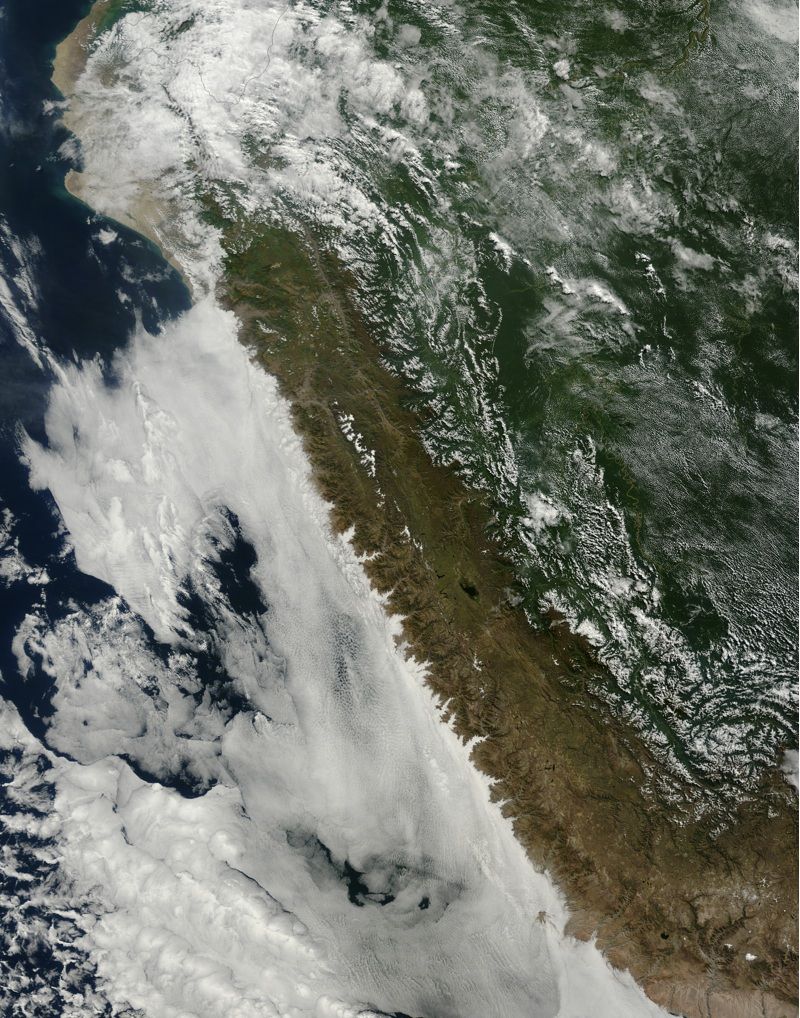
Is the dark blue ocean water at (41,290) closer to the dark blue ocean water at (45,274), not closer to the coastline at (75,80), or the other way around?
the dark blue ocean water at (45,274)

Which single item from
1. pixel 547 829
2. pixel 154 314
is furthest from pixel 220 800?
pixel 154 314

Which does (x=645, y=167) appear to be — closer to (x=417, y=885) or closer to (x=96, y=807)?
(x=417, y=885)

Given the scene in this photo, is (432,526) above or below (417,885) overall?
above

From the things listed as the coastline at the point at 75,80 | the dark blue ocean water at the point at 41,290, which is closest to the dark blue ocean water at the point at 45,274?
the dark blue ocean water at the point at 41,290

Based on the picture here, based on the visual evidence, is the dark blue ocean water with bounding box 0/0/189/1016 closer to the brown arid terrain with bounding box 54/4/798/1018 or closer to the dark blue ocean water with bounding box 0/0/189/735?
the dark blue ocean water with bounding box 0/0/189/735

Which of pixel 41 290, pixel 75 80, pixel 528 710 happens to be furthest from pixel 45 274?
pixel 528 710

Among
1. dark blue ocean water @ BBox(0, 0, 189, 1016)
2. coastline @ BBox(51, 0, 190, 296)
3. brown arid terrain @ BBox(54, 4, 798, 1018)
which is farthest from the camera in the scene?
coastline @ BBox(51, 0, 190, 296)

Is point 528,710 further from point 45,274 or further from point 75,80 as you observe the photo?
point 75,80

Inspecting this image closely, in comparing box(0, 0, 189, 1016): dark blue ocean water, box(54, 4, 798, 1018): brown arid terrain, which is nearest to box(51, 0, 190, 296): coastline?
box(0, 0, 189, 1016): dark blue ocean water
